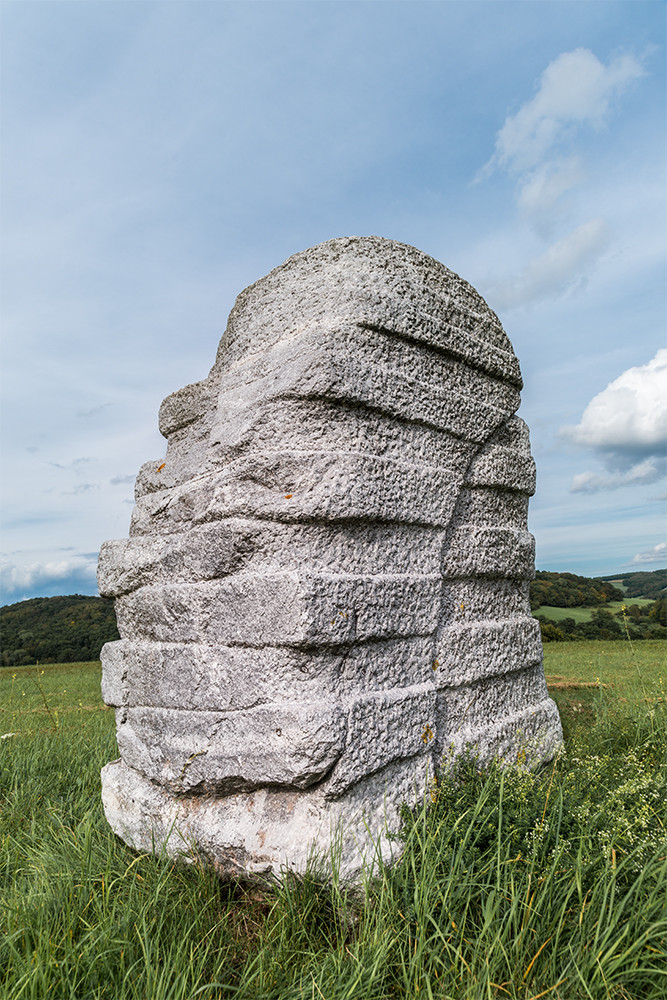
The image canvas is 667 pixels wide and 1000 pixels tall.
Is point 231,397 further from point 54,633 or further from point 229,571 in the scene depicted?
point 54,633

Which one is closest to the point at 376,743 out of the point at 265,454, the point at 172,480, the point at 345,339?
the point at 265,454

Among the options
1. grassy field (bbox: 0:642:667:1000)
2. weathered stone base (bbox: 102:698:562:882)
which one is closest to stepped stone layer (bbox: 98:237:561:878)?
weathered stone base (bbox: 102:698:562:882)

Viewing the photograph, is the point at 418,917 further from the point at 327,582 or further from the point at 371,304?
the point at 371,304

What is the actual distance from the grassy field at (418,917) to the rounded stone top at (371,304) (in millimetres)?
1960

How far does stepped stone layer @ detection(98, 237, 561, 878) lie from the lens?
93.9 inches

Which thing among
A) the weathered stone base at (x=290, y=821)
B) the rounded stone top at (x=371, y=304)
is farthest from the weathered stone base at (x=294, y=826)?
the rounded stone top at (x=371, y=304)

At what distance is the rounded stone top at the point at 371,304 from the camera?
9.34ft

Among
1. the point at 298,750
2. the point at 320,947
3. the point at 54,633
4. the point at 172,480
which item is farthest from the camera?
the point at 54,633

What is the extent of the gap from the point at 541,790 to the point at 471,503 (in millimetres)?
1318

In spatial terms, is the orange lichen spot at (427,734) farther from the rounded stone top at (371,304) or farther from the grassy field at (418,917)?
the rounded stone top at (371,304)

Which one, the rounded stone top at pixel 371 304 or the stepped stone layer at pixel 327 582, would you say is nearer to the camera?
the stepped stone layer at pixel 327 582

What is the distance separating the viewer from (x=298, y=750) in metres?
2.28

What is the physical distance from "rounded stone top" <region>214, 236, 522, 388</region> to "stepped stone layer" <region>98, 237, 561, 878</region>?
1cm

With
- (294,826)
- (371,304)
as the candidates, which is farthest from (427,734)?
(371,304)
